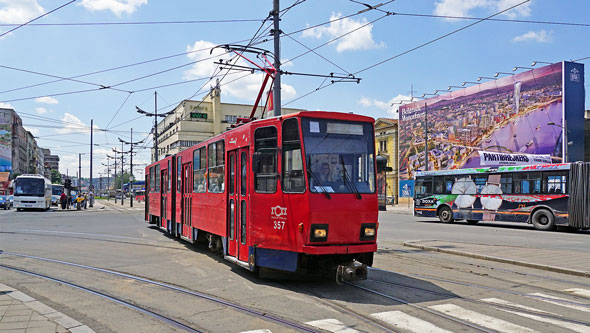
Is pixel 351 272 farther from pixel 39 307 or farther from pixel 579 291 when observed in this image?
pixel 39 307

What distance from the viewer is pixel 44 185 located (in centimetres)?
4109

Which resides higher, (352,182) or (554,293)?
(352,182)

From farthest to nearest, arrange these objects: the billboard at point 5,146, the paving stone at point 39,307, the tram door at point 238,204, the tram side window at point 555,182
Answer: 1. the billboard at point 5,146
2. the tram side window at point 555,182
3. the tram door at point 238,204
4. the paving stone at point 39,307

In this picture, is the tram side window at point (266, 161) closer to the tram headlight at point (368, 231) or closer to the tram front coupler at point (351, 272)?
the tram headlight at point (368, 231)

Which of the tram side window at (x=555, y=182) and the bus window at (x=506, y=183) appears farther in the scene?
the bus window at (x=506, y=183)

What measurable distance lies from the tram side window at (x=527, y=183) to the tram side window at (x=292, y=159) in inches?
689

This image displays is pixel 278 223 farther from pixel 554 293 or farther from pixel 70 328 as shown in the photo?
pixel 554 293

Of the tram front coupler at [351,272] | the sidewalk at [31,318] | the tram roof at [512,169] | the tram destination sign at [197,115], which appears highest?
the tram destination sign at [197,115]

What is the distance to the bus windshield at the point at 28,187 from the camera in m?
40.3

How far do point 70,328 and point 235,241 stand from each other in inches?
163

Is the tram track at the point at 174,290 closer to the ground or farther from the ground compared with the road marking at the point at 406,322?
closer to the ground

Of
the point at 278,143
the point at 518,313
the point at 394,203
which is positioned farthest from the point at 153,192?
the point at 394,203

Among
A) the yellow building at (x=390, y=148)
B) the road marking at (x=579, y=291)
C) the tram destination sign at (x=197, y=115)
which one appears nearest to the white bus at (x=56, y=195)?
the tram destination sign at (x=197, y=115)

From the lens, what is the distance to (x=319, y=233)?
25.5 feet
